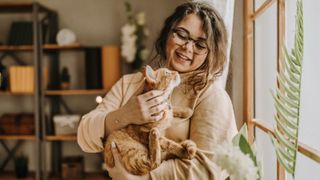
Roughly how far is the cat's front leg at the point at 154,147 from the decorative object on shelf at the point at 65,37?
2404 millimetres

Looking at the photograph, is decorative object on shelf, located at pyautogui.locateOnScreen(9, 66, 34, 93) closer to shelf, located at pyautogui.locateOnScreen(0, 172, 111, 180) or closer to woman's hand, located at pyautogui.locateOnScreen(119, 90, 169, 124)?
shelf, located at pyautogui.locateOnScreen(0, 172, 111, 180)

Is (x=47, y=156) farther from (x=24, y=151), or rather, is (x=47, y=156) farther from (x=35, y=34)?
(x=35, y=34)

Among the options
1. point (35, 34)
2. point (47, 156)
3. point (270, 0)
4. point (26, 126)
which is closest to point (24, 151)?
point (47, 156)

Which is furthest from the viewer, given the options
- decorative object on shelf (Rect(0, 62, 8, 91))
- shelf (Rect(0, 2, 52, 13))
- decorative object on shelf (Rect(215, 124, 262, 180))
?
decorative object on shelf (Rect(0, 62, 8, 91))

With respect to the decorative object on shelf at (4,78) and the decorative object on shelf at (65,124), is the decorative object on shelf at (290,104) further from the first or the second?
the decorative object on shelf at (4,78)

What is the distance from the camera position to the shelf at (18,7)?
10.3 ft

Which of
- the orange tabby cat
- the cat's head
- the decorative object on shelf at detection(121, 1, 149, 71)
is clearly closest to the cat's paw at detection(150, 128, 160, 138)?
the orange tabby cat

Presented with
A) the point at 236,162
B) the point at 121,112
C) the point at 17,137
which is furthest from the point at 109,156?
the point at 17,137

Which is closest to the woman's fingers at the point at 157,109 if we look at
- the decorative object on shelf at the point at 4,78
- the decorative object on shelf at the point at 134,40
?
the decorative object on shelf at the point at 134,40

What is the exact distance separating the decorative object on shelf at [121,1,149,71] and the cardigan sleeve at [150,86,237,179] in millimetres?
2183

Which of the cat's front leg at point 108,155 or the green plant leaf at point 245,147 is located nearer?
the green plant leaf at point 245,147

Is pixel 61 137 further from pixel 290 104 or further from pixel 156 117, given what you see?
pixel 290 104

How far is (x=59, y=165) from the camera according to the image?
11.2ft

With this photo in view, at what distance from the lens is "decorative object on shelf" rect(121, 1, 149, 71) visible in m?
3.19
